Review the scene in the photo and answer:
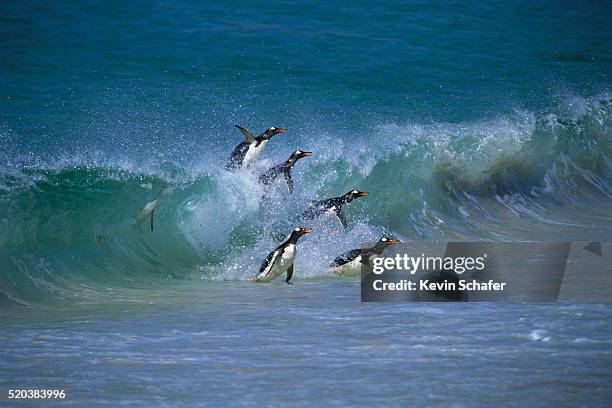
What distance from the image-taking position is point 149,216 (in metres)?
11.8

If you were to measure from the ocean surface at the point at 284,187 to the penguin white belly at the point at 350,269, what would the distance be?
0.69 ft

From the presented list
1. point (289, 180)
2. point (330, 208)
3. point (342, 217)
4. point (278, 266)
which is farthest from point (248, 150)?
point (278, 266)

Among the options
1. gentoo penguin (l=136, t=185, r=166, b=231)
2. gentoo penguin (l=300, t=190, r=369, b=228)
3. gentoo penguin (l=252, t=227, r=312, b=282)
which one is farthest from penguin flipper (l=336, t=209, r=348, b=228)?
gentoo penguin (l=136, t=185, r=166, b=231)

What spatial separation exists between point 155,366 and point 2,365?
2.89 ft

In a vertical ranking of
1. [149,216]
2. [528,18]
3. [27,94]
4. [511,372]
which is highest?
[528,18]

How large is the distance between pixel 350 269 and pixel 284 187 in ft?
11.4

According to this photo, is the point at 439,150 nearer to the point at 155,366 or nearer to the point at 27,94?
the point at 27,94

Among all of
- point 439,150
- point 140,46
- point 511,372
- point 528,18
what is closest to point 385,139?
point 439,150

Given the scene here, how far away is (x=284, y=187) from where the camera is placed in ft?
42.3

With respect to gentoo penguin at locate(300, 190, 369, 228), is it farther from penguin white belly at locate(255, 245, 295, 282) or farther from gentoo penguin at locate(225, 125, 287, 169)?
gentoo penguin at locate(225, 125, 287, 169)

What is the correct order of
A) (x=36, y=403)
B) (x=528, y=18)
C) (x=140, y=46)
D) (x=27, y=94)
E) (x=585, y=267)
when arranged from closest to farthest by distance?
(x=36, y=403) → (x=585, y=267) → (x=27, y=94) → (x=140, y=46) → (x=528, y=18)

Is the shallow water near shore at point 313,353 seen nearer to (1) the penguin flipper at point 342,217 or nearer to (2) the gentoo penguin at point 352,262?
(2) the gentoo penguin at point 352,262

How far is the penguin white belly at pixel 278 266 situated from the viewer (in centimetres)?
941

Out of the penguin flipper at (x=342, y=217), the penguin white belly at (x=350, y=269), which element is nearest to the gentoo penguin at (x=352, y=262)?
the penguin white belly at (x=350, y=269)
